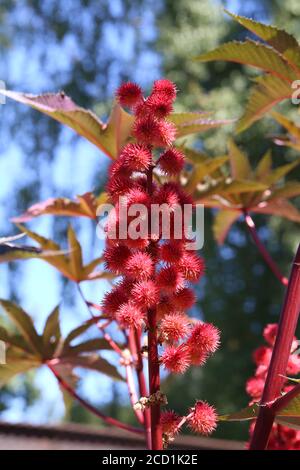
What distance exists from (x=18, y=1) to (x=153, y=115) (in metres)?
8.83

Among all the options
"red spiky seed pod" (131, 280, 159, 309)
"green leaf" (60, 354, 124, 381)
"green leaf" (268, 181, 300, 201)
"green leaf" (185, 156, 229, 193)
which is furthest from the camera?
"green leaf" (268, 181, 300, 201)

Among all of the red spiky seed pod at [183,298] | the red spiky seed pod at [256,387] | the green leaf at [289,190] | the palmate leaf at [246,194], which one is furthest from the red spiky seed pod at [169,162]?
the green leaf at [289,190]

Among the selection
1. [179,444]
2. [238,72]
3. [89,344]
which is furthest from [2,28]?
[89,344]

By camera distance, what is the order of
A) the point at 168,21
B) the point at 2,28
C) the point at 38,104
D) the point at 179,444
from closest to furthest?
the point at 38,104 → the point at 179,444 → the point at 168,21 → the point at 2,28

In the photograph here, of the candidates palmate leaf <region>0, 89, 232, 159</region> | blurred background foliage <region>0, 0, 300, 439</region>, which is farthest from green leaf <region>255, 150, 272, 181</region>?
blurred background foliage <region>0, 0, 300, 439</region>

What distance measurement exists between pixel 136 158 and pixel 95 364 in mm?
446

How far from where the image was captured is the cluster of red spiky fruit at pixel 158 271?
1.88ft

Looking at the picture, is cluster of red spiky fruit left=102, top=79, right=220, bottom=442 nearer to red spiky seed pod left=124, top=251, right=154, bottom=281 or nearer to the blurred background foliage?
red spiky seed pod left=124, top=251, right=154, bottom=281

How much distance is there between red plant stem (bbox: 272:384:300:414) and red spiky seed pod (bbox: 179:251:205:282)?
14cm

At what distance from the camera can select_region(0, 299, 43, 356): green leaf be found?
1007 mm

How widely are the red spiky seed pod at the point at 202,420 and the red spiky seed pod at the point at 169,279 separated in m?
0.11
